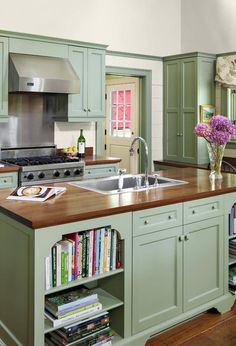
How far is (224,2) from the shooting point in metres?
6.13

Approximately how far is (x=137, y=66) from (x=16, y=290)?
14.9ft

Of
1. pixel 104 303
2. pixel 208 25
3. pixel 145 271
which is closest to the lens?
pixel 104 303

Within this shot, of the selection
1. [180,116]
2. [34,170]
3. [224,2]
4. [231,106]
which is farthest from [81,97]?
[224,2]

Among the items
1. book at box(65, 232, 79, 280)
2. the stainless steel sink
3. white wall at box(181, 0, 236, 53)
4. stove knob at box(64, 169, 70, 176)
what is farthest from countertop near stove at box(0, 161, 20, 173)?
white wall at box(181, 0, 236, 53)

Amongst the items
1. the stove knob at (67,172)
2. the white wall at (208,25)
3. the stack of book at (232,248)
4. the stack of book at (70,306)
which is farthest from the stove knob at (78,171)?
the white wall at (208,25)

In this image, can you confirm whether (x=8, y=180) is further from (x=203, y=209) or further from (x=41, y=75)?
(x=203, y=209)

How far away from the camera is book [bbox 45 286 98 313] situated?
2.44 m

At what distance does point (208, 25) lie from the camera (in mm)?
6355

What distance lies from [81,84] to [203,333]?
3388mm

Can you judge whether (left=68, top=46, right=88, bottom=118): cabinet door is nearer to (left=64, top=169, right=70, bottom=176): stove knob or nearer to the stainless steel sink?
(left=64, top=169, right=70, bottom=176): stove knob

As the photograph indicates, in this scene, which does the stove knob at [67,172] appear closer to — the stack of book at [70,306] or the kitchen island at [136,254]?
the kitchen island at [136,254]

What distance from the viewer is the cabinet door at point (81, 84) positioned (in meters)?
5.16

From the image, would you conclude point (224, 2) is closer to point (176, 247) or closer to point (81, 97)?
point (81, 97)

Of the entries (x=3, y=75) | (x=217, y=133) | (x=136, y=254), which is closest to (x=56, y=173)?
(x=3, y=75)
